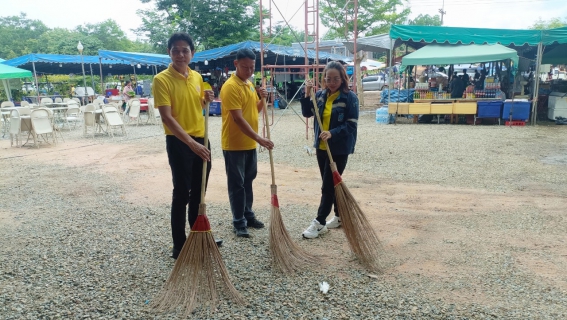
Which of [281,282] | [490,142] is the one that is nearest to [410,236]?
[281,282]

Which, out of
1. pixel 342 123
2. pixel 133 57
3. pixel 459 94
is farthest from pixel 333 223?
pixel 133 57

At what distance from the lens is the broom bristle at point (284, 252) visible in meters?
2.83

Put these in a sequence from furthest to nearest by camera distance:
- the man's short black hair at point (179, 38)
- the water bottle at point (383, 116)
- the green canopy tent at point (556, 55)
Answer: the green canopy tent at point (556, 55) → the water bottle at point (383, 116) → the man's short black hair at point (179, 38)

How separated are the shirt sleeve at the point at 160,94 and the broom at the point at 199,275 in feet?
1.04

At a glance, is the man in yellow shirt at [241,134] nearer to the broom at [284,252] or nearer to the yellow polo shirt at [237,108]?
the yellow polo shirt at [237,108]

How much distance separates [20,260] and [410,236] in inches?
129

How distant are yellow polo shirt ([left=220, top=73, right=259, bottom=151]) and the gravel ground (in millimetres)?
856

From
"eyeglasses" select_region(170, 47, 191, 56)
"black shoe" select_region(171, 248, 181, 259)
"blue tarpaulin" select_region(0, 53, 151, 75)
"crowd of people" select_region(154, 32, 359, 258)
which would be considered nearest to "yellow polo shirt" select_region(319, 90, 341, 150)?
"crowd of people" select_region(154, 32, 359, 258)

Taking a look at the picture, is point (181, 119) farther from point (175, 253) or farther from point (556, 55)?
point (556, 55)

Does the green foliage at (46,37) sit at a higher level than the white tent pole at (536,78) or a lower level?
higher

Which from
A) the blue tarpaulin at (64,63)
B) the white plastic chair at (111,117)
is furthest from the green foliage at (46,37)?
the white plastic chair at (111,117)

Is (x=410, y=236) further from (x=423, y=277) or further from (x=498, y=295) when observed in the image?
(x=498, y=295)

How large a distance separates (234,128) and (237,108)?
0.24 m

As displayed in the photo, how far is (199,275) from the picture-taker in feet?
8.17
